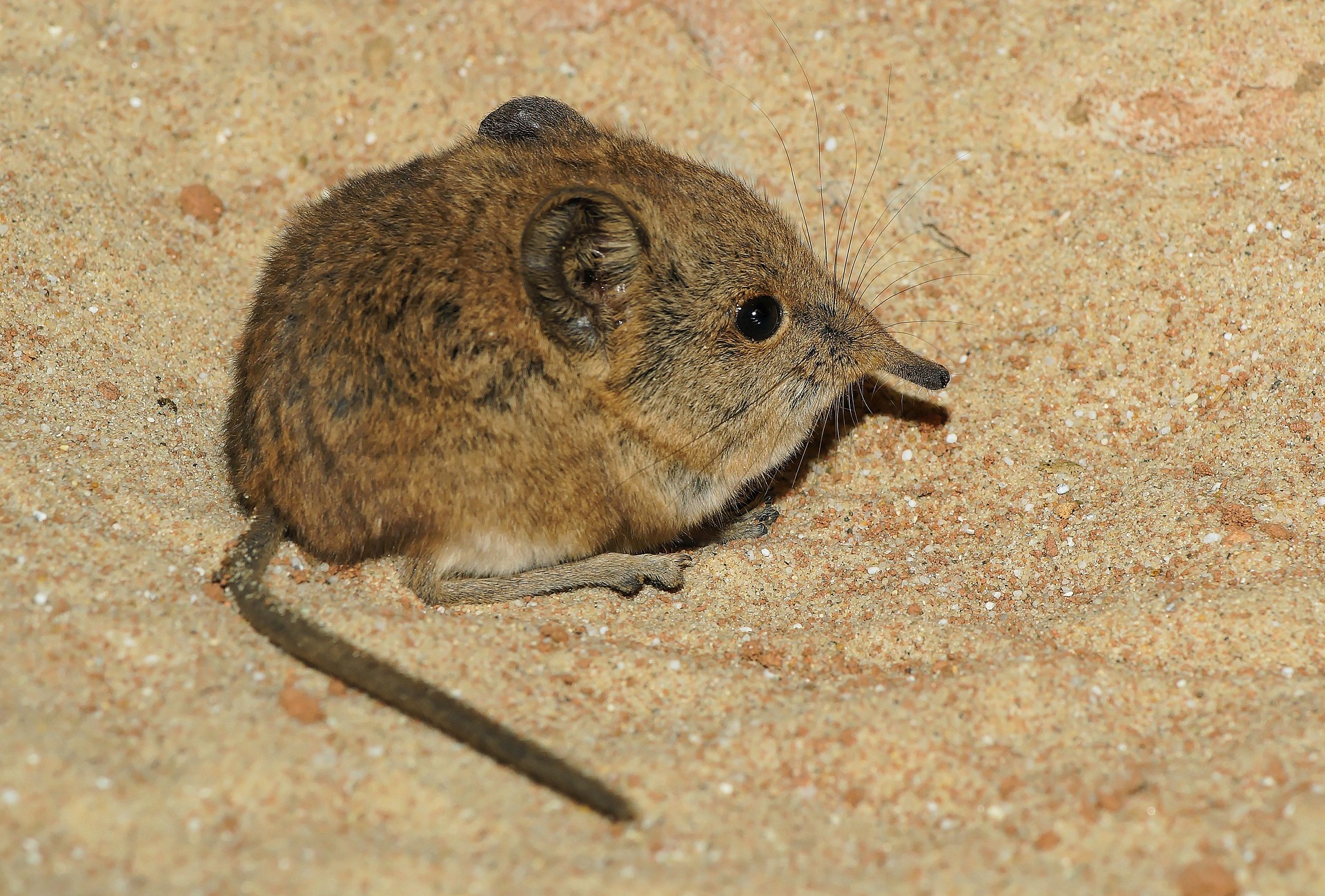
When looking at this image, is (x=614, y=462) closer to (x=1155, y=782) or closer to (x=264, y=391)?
(x=264, y=391)

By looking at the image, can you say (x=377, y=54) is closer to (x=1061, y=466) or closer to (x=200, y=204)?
(x=200, y=204)

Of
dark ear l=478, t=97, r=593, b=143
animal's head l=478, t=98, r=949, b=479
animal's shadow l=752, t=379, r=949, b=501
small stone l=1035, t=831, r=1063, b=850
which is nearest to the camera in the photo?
small stone l=1035, t=831, r=1063, b=850

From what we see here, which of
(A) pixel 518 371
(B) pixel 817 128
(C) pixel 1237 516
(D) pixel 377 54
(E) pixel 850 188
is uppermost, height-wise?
(B) pixel 817 128

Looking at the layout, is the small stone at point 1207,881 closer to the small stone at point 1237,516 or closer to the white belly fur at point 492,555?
the small stone at point 1237,516

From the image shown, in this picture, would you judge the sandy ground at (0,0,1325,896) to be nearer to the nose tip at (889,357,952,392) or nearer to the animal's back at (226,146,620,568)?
the animal's back at (226,146,620,568)

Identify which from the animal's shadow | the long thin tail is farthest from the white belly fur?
the animal's shadow

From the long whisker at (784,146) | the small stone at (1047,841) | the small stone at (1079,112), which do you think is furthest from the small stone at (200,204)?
the small stone at (1047,841)

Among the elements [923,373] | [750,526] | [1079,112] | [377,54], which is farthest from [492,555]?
[1079,112]
